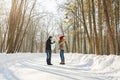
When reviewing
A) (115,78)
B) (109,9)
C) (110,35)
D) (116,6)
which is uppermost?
(116,6)

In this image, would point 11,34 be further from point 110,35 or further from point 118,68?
point 118,68

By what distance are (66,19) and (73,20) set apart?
2.17 metres

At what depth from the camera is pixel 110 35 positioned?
14.7 meters

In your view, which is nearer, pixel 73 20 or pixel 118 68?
pixel 118 68

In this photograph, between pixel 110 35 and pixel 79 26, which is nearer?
pixel 110 35

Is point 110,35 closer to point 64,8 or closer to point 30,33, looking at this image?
point 64,8

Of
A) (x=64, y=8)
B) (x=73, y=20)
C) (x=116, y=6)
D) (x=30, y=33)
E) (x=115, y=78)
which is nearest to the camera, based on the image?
(x=115, y=78)

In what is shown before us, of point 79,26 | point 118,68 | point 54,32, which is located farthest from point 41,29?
point 118,68

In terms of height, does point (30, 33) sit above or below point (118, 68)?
above

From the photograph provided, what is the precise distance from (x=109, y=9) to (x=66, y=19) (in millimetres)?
20300

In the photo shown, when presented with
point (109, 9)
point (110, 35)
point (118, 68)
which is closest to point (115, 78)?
point (118, 68)

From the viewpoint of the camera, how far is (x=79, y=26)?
39.6 meters

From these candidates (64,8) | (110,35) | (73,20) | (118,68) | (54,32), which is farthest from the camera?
(54,32)

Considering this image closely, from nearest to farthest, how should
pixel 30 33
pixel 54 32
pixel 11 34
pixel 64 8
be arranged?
pixel 11 34
pixel 64 8
pixel 30 33
pixel 54 32
